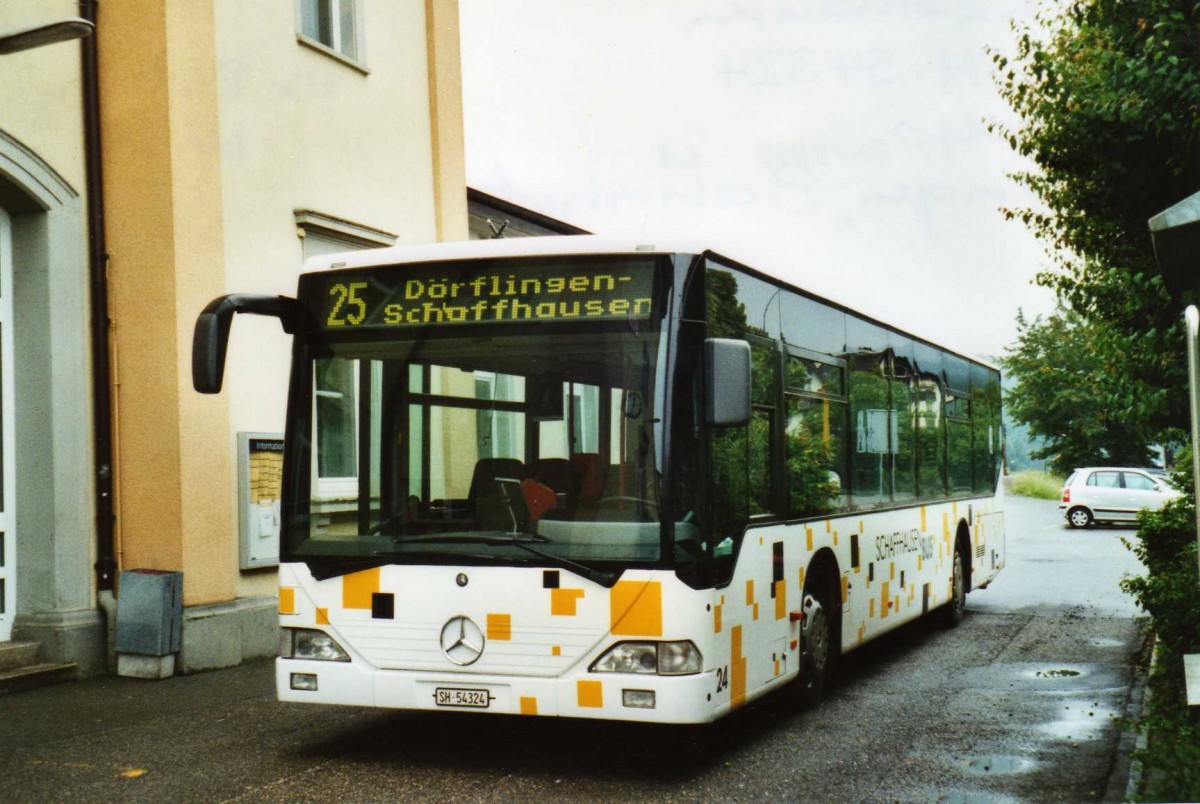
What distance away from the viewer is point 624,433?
671cm

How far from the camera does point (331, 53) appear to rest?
13.9 metres

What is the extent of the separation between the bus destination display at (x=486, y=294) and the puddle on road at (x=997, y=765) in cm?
296

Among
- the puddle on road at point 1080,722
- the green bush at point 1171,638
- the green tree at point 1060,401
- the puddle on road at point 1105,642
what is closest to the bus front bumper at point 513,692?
the green bush at point 1171,638

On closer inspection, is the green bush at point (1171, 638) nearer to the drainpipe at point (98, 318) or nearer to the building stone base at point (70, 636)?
the building stone base at point (70, 636)

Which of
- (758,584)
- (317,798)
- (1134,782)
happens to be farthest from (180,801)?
(1134,782)

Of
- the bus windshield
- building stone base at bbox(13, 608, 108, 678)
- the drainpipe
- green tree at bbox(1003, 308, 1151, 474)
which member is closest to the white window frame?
the drainpipe

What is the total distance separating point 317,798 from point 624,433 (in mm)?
2235

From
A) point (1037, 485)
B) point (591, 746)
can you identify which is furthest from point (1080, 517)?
point (591, 746)

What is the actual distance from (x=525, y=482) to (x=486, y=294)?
3.22 ft

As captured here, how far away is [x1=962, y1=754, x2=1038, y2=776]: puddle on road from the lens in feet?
23.7

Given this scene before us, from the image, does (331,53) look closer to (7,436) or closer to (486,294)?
(7,436)

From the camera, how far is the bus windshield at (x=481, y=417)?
264 inches

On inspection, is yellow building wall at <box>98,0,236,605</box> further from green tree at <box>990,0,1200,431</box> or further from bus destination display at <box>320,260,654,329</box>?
green tree at <box>990,0,1200,431</box>

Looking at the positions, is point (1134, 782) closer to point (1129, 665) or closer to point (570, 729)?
point (570, 729)
